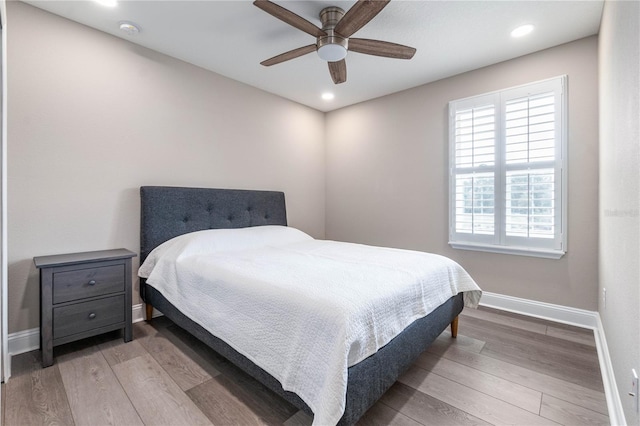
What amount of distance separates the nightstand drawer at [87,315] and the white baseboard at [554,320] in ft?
1.34

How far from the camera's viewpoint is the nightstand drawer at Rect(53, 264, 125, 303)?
195 centimetres

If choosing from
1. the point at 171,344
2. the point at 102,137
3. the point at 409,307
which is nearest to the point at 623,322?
the point at 409,307

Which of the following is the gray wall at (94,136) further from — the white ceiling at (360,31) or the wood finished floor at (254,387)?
the wood finished floor at (254,387)

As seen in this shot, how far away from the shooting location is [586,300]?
2.51 metres

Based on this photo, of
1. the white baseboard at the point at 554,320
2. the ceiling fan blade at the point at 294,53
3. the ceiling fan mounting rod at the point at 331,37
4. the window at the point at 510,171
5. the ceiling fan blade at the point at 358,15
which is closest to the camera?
the white baseboard at the point at 554,320

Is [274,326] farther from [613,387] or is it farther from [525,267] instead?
[525,267]

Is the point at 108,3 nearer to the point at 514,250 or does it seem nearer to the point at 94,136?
the point at 94,136

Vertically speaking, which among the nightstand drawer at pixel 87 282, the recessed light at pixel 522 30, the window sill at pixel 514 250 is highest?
the recessed light at pixel 522 30

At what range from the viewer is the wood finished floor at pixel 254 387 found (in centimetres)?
146

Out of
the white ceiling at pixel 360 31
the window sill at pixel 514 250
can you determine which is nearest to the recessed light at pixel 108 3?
the white ceiling at pixel 360 31

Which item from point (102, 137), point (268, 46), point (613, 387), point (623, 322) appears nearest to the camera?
point (623, 322)

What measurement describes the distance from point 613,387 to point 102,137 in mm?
3789

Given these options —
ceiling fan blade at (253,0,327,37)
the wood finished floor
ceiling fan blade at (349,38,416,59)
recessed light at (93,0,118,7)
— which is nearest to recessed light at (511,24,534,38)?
ceiling fan blade at (349,38,416,59)

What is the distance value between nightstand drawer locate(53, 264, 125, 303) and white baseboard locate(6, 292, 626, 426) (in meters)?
0.51
